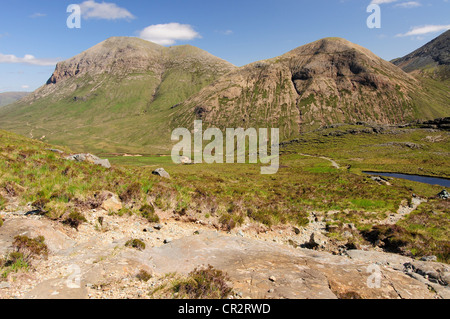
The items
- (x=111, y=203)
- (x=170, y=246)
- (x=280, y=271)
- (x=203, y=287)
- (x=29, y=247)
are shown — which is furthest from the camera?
(x=111, y=203)

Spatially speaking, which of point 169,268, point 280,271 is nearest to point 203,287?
point 169,268

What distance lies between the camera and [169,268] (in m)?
9.72

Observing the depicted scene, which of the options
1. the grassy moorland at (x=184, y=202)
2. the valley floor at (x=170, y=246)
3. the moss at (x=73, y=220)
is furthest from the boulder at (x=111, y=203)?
the moss at (x=73, y=220)

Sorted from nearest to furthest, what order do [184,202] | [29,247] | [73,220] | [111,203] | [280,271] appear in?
[29,247] → [280,271] → [73,220] → [111,203] → [184,202]

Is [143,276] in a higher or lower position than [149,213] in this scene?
lower

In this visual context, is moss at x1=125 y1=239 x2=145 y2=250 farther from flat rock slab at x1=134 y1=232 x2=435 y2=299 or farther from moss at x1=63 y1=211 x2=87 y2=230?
moss at x1=63 y1=211 x2=87 y2=230

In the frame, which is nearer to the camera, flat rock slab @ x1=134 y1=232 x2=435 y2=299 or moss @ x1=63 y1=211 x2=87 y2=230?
flat rock slab @ x1=134 y1=232 x2=435 y2=299

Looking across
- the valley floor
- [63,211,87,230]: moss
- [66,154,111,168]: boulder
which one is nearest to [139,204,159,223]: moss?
the valley floor

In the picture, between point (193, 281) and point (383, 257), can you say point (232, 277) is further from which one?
point (383, 257)

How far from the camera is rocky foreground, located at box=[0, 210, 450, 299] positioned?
7.53m

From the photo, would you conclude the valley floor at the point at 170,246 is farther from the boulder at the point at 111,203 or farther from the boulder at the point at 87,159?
the boulder at the point at 87,159

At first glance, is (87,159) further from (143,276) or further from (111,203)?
(143,276)

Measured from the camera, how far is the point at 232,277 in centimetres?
895

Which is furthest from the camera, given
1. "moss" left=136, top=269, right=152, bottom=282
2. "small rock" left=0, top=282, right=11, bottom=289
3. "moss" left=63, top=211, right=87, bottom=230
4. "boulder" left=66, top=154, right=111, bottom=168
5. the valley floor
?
"boulder" left=66, top=154, right=111, bottom=168
